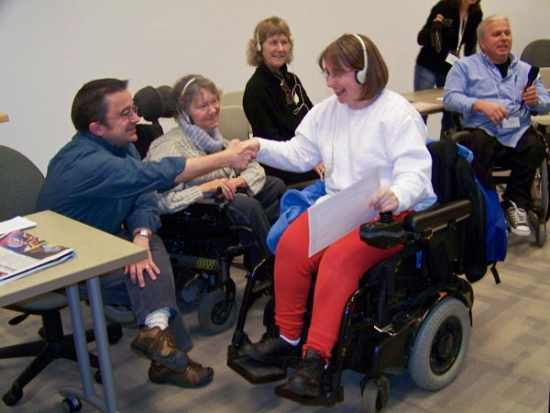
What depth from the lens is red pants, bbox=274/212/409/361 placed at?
1.95 m

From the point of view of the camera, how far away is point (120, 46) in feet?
12.2

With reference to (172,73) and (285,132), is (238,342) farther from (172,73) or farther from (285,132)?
(172,73)

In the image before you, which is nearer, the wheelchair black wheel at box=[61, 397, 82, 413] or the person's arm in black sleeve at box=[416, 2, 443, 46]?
the wheelchair black wheel at box=[61, 397, 82, 413]

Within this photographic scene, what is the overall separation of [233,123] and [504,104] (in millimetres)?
1453

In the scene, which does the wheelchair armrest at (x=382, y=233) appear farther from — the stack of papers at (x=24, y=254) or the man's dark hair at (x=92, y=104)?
the man's dark hair at (x=92, y=104)

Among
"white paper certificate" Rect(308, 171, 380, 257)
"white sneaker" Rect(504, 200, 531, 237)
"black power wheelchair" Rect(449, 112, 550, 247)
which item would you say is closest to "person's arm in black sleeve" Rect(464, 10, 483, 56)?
"black power wheelchair" Rect(449, 112, 550, 247)

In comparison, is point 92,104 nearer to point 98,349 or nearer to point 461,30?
point 98,349

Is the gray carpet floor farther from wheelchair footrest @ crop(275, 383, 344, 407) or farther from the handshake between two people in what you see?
the handshake between two people

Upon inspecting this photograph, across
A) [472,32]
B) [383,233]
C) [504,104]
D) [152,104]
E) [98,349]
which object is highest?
[472,32]

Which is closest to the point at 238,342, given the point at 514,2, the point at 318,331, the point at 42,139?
the point at 318,331

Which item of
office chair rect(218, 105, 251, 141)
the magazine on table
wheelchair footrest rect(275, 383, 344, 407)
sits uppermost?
office chair rect(218, 105, 251, 141)

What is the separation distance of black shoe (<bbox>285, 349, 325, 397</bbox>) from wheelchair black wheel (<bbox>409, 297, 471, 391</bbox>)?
0.35 m

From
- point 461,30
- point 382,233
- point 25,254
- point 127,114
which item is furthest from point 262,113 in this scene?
point 461,30

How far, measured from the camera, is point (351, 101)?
217 cm
